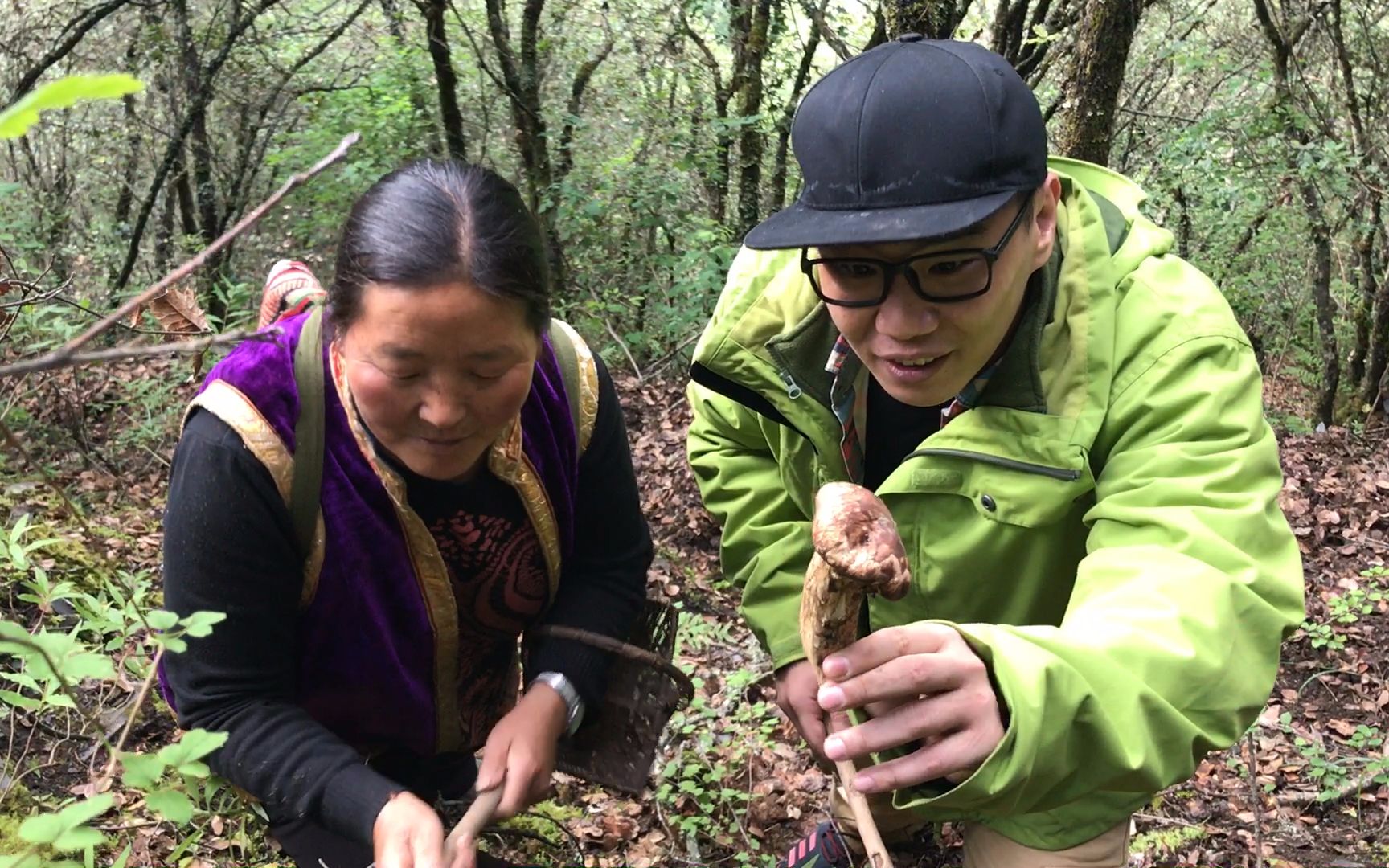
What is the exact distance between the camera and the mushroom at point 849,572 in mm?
1496

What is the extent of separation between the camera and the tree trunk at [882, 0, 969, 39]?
4551mm

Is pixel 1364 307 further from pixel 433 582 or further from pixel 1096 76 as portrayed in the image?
pixel 433 582

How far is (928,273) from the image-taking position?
1.82m

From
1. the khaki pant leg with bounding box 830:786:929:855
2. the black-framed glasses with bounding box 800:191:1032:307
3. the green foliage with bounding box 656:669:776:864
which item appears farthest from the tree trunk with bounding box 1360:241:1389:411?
the black-framed glasses with bounding box 800:191:1032:307

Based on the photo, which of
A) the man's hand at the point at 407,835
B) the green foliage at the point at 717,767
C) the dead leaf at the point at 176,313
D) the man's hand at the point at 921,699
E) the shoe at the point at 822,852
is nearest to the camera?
the man's hand at the point at 921,699

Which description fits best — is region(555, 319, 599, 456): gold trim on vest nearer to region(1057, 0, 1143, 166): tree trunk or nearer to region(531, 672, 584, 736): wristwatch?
region(531, 672, 584, 736): wristwatch

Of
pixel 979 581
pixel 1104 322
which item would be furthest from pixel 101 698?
pixel 1104 322

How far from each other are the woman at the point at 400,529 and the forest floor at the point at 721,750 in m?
0.23

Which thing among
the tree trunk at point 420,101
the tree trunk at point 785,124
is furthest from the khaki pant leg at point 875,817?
the tree trunk at point 420,101

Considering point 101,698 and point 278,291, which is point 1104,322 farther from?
point 101,698

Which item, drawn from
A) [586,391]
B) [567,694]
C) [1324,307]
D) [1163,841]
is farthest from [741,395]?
[1324,307]

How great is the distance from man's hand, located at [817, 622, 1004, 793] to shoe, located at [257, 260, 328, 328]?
1.79 m

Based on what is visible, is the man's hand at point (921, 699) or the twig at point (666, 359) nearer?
the man's hand at point (921, 699)

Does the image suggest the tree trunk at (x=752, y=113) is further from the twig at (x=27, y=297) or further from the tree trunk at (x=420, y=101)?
the twig at (x=27, y=297)
